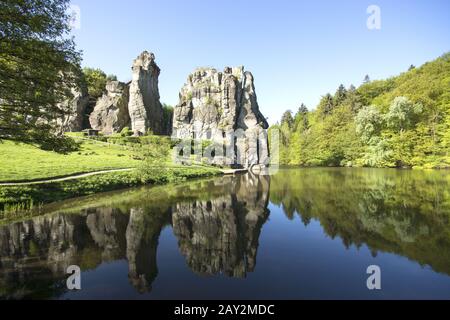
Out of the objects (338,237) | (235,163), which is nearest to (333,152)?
(235,163)

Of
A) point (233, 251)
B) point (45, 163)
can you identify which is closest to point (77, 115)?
point (45, 163)

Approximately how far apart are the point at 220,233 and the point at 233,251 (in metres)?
2.32

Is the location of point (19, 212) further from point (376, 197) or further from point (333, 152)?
point (333, 152)

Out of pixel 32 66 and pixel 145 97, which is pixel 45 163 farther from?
pixel 145 97

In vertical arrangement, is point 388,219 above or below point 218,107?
below

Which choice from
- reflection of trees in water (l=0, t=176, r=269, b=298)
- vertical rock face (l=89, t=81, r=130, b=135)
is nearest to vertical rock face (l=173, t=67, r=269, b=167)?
vertical rock face (l=89, t=81, r=130, b=135)

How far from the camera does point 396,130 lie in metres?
55.3

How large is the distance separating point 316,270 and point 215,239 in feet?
14.1

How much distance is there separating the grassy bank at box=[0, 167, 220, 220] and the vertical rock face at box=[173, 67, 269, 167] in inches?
2016

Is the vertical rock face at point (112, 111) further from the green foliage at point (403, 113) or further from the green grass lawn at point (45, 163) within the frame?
the green foliage at point (403, 113)

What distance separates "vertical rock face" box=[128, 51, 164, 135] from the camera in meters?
79.9

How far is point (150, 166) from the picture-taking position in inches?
1260
